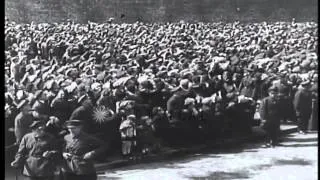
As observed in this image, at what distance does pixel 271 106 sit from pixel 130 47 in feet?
17.6

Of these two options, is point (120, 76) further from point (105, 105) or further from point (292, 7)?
point (292, 7)

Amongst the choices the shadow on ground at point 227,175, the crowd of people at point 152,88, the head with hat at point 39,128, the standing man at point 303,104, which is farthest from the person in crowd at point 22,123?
the standing man at point 303,104

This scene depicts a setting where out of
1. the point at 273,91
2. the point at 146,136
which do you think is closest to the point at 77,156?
the point at 146,136

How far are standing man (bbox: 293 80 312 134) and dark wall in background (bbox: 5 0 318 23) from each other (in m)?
14.3

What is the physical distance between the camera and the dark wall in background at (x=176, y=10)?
2453 cm

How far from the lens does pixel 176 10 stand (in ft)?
84.3

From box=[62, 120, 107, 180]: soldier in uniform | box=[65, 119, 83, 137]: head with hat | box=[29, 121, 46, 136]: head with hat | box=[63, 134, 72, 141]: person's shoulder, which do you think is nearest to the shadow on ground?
box=[62, 120, 107, 180]: soldier in uniform

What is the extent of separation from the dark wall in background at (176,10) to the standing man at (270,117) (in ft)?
49.4

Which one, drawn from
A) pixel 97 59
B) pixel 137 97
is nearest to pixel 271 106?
pixel 137 97

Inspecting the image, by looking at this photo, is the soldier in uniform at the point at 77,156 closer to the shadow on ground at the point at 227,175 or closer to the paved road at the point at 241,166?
the paved road at the point at 241,166

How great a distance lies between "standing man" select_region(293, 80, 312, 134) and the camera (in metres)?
9.82

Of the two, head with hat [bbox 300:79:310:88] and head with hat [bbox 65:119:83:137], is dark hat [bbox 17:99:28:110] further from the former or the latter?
head with hat [bbox 300:79:310:88]

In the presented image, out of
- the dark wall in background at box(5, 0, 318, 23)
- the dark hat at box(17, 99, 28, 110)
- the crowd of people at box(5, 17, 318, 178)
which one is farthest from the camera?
the dark wall in background at box(5, 0, 318, 23)

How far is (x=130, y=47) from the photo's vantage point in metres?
13.8
